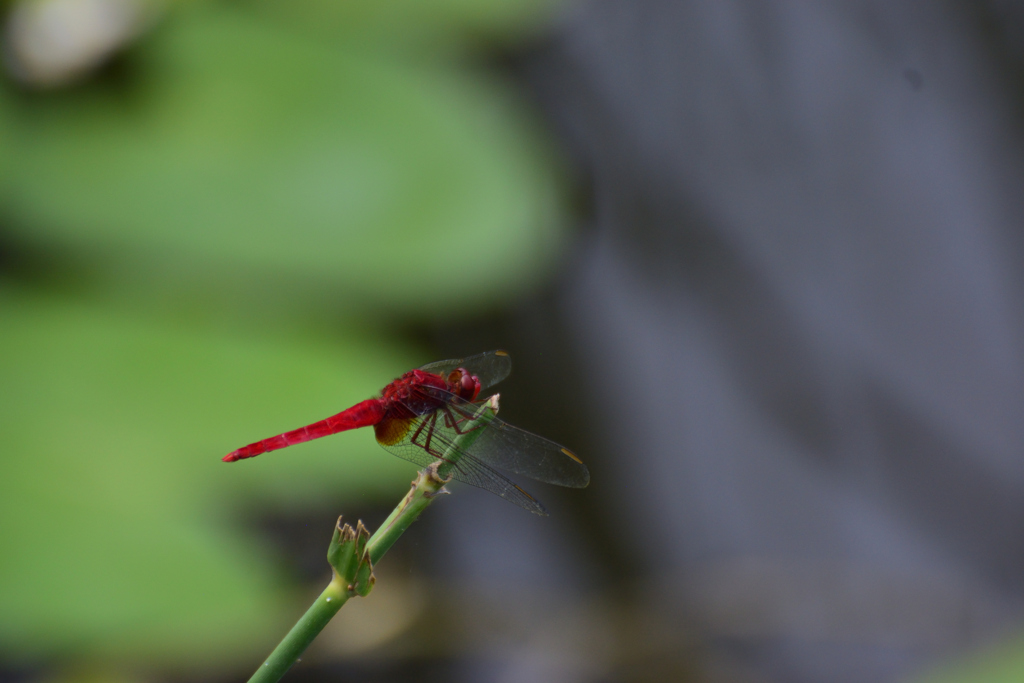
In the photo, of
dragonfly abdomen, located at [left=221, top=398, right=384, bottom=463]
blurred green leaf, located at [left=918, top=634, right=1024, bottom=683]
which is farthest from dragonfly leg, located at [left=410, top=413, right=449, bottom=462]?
blurred green leaf, located at [left=918, top=634, right=1024, bottom=683]

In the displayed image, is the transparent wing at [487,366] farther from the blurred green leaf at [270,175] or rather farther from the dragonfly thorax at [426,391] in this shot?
the blurred green leaf at [270,175]

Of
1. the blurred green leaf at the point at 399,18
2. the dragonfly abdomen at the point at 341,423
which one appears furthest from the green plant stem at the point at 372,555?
the blurred green leaf at the point at 399,18

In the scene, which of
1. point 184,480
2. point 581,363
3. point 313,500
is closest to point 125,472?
point 184,480

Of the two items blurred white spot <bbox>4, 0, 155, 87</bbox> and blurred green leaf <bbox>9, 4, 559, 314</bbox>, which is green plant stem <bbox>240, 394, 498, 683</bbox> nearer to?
blurred green leaf <bbox>9, 4, 559, 314</bbox>

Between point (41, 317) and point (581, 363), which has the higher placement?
point (581, 363)

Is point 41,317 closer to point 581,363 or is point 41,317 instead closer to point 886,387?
point 581,363

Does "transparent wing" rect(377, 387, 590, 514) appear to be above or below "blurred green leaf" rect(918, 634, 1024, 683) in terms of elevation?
below
